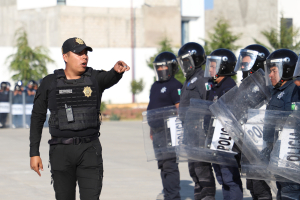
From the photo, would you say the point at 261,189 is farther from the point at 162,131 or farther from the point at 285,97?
the point at 162,131

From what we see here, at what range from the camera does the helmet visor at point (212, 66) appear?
6.47 meters

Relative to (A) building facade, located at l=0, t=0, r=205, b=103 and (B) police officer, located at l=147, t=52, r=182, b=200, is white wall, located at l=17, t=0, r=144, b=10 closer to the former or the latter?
(A) building facade, located at l=0, t=0, r=205, b=103

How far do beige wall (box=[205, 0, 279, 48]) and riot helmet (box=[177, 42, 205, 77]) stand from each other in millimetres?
46393

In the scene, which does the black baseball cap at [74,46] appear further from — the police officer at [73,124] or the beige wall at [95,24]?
the beige wall at [95,24]

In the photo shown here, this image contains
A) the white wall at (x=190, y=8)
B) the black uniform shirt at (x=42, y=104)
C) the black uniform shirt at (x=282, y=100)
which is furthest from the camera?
the white wall at (x=190, y=8)

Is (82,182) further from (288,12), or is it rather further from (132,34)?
(288,12)

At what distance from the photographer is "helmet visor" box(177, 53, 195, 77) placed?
6.92m

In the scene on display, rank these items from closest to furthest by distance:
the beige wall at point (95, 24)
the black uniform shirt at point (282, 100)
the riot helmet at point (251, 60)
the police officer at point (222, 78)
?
1. the black uniform shirt at point (282, 100)
2. the police officer at point (222, 78)
3. the riot helmet at point (251, 60)
4. the beige wall at point (95, 24)

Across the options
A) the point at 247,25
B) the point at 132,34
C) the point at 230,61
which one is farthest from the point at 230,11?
the point at 230,61

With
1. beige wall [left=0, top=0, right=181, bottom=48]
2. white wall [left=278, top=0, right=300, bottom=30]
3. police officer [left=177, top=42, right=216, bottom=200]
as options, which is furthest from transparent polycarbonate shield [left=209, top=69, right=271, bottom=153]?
white wall [left=278, top=0, right=300, bottom=30]

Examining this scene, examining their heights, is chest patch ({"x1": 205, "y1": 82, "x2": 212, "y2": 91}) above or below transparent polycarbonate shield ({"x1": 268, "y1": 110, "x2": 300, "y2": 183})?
above

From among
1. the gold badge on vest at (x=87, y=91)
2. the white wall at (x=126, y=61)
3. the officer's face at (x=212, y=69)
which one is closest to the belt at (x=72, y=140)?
the gold badge on vest at (x=87, y=91)

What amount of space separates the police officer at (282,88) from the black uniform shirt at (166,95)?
2016 mm

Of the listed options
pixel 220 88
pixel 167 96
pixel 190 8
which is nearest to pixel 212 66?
pixel 220 88
